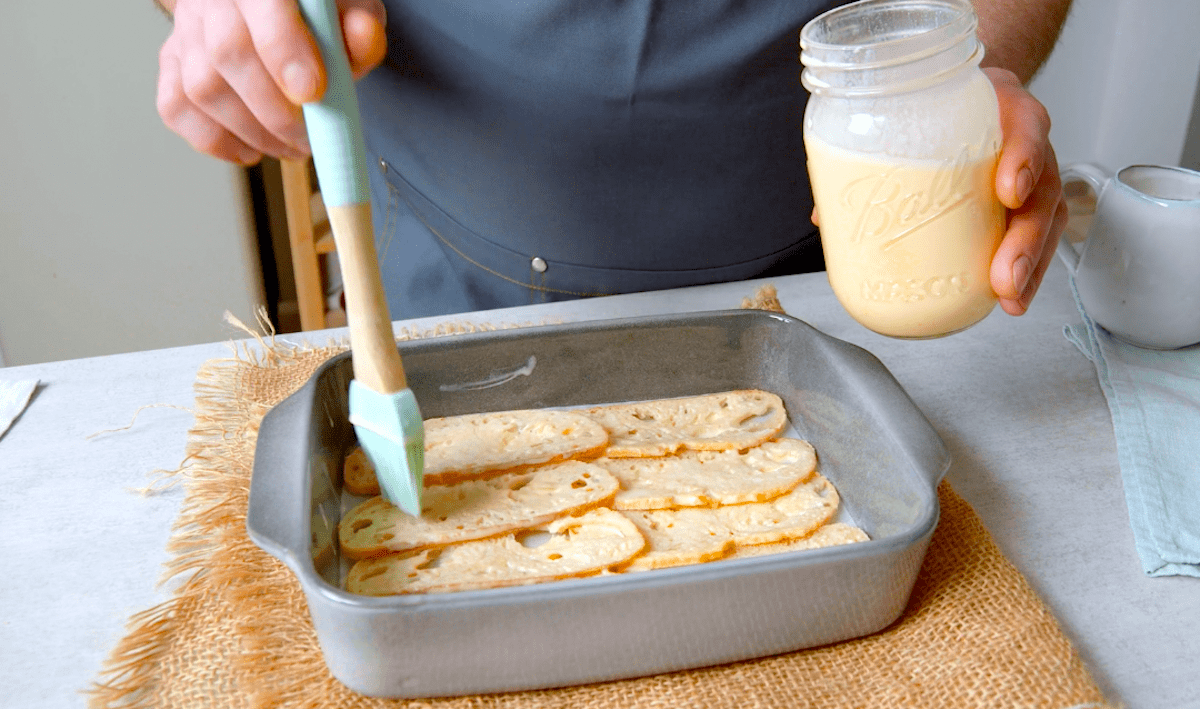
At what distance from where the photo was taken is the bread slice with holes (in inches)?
33.6

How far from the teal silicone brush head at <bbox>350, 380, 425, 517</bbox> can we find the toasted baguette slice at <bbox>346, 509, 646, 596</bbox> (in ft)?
0.18

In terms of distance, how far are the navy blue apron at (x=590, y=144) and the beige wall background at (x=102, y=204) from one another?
1.20m

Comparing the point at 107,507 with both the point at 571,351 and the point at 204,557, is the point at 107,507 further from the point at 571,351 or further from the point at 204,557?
the point at 571,351

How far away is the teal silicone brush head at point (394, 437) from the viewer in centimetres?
75

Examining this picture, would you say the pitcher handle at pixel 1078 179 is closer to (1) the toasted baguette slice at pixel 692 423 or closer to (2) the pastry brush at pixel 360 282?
(1) the toasted baguette slice at pixel 692 423

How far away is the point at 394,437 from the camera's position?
2.46 feet

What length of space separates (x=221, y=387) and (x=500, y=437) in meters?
0.34

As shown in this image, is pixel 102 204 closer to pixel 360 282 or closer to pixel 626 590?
pixel 360 282

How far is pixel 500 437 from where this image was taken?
90 centimetres

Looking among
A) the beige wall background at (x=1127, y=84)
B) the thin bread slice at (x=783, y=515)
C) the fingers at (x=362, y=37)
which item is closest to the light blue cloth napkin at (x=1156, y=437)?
the thin bread slice at (x=783, y=515)

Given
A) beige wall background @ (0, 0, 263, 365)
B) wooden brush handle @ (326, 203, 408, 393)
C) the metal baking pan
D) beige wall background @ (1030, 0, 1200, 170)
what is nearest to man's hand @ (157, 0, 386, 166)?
wooden brush handle @ (326, 203, 408, 393)

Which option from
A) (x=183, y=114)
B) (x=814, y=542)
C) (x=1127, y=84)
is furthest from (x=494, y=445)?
(x=1127, y=84)

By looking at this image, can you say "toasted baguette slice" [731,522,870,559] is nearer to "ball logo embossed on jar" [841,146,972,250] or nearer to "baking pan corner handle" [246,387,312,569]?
"ball logo embossed on jar" [841,146,972,250]

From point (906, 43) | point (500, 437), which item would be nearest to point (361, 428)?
point (500, 437)
